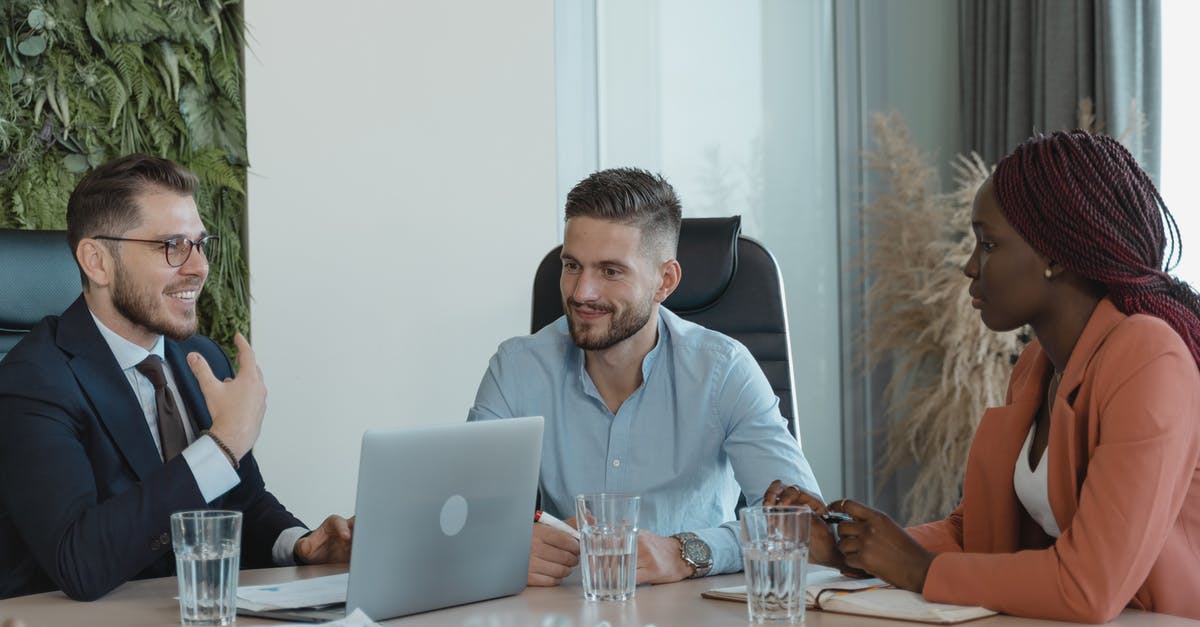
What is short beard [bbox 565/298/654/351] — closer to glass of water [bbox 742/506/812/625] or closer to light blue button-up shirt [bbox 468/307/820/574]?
light blue button-up shirt [bbox 468/307/820/574]

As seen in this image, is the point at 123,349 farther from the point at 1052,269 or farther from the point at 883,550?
the point at 1052,269

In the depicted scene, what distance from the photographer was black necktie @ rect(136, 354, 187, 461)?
1902 mm

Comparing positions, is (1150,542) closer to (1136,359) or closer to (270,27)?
(1136,359)

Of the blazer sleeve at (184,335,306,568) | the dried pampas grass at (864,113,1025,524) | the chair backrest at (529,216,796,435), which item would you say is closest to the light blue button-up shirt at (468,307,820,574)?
the chair backrest at (529,216,796,435)

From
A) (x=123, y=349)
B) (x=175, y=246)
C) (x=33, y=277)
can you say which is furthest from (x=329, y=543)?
(x=33, y=277)

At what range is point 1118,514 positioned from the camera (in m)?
1.35

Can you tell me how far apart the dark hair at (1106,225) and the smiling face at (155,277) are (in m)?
1.27

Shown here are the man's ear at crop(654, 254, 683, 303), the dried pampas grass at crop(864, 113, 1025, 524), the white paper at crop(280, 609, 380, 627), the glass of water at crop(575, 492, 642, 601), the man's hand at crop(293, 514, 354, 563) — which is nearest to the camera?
the white paper at crop(280, 609, 380, 627)

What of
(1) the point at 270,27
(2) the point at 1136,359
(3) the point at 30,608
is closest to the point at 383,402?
(1) the point at 270,27

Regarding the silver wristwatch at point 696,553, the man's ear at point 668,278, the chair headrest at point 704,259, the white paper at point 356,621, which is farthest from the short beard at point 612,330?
the white paper at point 356,621

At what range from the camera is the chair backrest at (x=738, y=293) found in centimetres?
240

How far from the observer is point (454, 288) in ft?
10.8

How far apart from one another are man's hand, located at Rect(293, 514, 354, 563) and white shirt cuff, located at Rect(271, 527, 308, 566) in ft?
0.25

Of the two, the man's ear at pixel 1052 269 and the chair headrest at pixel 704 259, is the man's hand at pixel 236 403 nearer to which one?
the chair headrest at pixel 704 259
